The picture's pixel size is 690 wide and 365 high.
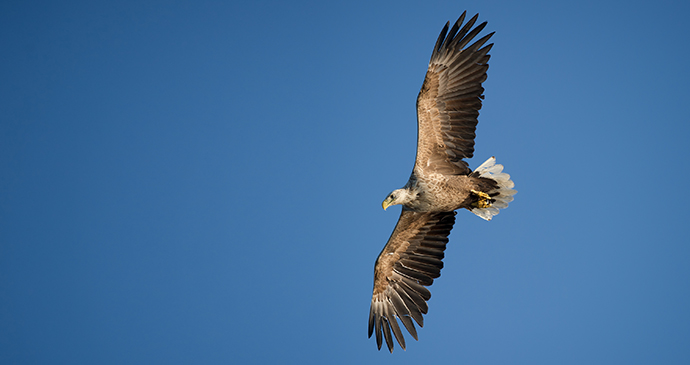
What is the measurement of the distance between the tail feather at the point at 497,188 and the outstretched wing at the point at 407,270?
0.61m

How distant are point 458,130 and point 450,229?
1.89m

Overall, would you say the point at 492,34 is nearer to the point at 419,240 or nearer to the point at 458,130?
the point at 458,130

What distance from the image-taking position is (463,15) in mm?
8109

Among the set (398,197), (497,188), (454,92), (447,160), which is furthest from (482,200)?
(454,92)

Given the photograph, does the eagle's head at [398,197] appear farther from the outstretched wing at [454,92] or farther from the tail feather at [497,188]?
the tail feather at [497,188]

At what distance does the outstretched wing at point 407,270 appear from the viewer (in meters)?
9.04

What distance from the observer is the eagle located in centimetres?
820

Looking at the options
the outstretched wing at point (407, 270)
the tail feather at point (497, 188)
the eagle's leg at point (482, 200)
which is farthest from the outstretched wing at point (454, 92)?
the outstretched wing at point (407, 270)

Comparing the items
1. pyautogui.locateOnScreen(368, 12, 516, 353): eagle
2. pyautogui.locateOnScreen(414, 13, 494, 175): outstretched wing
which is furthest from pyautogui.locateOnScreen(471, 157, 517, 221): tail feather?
pyautogui.locateOnScreen(414, 13, 494, 175): outstretched wing

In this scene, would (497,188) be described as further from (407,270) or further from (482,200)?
(407,270)

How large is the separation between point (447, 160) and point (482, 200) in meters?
0.92

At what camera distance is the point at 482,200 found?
28.3ft

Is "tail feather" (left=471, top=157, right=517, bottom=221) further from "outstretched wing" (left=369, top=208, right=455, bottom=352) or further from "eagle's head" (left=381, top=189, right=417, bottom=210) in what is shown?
"eagle's head" (left=381, top=189, right=417, bottom=210)

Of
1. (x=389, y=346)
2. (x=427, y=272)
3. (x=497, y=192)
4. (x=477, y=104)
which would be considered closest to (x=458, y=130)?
(x=477, y=104)
